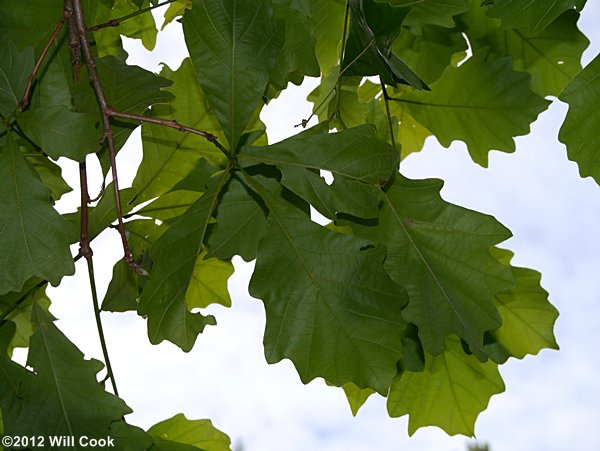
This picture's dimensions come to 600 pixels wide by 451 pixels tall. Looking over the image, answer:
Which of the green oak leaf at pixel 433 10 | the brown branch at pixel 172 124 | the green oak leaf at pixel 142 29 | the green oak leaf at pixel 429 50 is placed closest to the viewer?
the brown branch at pixel 172 124

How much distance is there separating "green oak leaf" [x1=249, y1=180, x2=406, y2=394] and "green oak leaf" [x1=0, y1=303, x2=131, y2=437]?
198 millimetres

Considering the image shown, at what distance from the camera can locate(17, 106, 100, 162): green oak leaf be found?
0.97 meters

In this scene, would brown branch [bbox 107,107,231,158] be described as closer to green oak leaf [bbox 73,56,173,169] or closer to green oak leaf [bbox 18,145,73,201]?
A: green oak leaf [bbox 73,56,173,169]

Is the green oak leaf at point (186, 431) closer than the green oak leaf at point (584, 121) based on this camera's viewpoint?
No

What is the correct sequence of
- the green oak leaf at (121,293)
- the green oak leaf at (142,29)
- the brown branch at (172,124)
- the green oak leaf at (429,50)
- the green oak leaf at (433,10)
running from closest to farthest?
the brown branch at (172,124) < the green oak leaf at (433,10) < the green oak leaf at (121,293) < the green oak leaf at (429,50) < the green oak leaf at (142,29)

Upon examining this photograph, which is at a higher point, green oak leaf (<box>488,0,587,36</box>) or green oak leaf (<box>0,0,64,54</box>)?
green oak leaf (<box>0,0,64,54</box>)

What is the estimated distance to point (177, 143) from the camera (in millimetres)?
1194

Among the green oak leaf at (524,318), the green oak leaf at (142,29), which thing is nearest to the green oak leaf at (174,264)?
the green oak leaf at (524,318)

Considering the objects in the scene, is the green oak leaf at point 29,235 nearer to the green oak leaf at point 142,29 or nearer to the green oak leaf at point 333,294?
the green oak leaf at point 333,294

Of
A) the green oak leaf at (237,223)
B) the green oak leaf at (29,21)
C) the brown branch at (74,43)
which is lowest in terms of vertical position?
the green oak leaf at (237,223)

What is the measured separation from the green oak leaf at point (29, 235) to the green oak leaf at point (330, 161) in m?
0.23

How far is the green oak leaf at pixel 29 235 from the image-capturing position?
0.95 meters

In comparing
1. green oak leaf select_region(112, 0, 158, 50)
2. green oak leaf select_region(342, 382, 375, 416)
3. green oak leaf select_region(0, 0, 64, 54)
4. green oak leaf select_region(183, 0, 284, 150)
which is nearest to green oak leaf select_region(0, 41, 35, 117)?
green oak leaf select_region(0, 0, 64, 54)

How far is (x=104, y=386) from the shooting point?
101 centimetres
